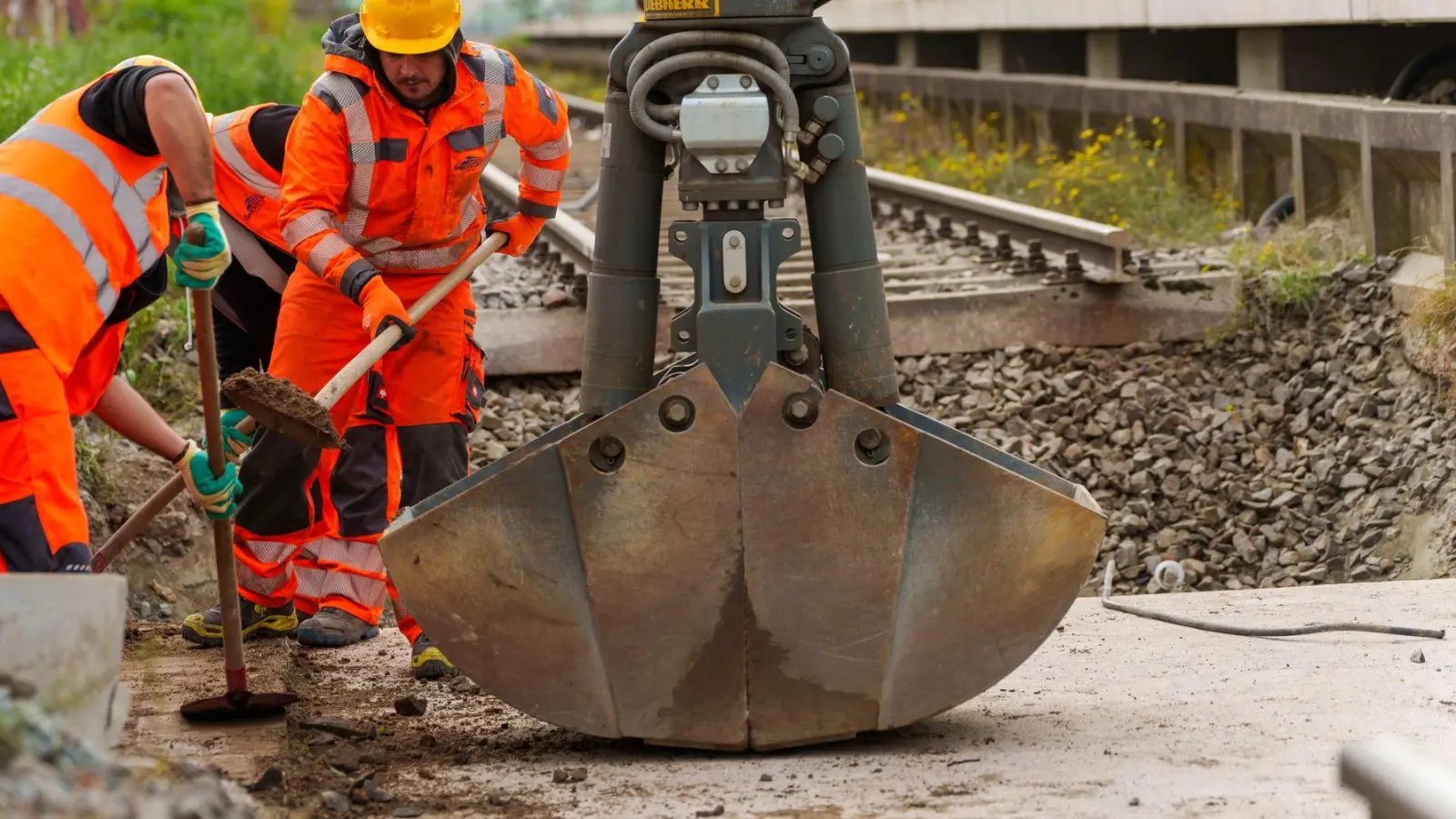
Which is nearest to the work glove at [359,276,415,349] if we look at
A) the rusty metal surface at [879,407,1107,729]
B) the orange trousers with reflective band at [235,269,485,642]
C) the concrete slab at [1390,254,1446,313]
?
the orange trousers with reflective band at [235,269,485,642]

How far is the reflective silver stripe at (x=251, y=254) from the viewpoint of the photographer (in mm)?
5574

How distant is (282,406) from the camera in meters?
4.28

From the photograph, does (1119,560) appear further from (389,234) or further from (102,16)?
(102,16)

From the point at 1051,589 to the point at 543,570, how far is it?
3.62 feet

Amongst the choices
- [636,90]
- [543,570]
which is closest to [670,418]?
[543,570]

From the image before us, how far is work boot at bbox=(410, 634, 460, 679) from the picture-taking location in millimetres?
4980

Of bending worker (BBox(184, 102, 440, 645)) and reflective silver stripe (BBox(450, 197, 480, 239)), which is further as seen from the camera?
bending worker (BBox(184, 102, 440, 645))

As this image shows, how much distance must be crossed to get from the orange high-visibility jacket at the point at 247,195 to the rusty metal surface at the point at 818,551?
7.36 ft

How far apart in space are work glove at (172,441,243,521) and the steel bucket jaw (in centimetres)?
61

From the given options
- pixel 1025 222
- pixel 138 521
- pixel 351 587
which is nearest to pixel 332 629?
pixel 351 587

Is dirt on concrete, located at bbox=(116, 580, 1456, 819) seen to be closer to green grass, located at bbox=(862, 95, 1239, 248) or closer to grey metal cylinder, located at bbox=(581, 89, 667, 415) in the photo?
grey metal cylinder, located at bbox=(581, 89, 667, 415)

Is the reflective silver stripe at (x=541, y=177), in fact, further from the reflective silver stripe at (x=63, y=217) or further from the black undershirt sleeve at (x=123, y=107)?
the reflective silver stripe at (x=63, y=217)

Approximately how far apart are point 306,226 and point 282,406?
72 centimetres

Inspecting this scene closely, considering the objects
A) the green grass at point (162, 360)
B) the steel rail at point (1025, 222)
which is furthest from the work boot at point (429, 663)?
the steel rail at point (1025, 222)
